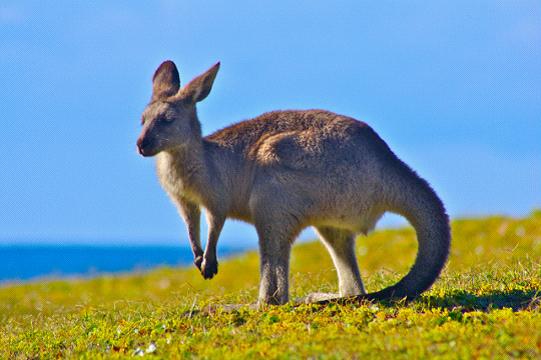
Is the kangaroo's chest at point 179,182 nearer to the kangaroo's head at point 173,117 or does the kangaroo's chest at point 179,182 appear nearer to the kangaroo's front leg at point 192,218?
the kangaroo's front leg at point 192,218

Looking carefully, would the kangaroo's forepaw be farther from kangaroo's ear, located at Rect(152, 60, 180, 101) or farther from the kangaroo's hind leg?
kangaroo's ear, located at Rect(152, 60, 180, 101)

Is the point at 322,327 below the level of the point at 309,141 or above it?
below

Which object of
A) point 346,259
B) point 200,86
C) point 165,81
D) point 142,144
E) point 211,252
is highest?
point 165,81

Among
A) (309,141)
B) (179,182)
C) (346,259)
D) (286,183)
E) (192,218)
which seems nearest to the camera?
(286,183)

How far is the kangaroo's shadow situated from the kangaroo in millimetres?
294

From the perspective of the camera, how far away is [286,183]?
9.23 m

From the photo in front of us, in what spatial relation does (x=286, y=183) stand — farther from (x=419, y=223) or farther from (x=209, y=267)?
(x=419, y=223)

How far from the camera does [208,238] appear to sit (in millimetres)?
9789

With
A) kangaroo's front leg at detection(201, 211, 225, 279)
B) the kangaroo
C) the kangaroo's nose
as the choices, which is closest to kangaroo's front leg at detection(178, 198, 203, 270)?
the kangaroo

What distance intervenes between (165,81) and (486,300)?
492cm

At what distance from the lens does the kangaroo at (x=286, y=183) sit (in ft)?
29.9

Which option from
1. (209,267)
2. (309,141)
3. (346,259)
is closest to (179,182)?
(209,267)

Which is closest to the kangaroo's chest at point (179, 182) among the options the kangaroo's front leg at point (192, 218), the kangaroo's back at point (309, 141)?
the kangaroo's front leg at point (192, 218)

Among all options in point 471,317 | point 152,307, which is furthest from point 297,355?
point 152,307
